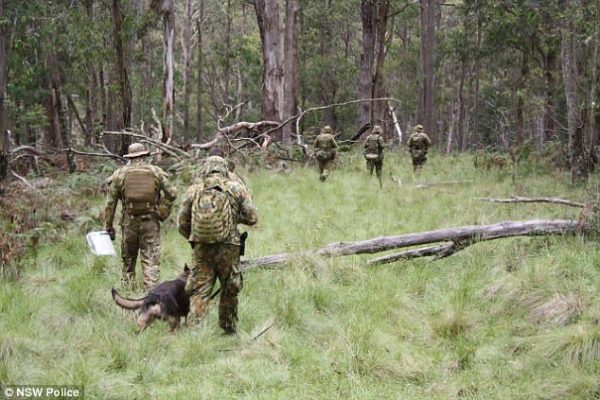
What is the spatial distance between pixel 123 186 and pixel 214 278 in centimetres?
196

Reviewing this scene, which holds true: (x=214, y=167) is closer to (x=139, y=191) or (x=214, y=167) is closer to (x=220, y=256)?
(x=220, y=256)

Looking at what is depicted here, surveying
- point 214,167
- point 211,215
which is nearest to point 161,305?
point 211,215

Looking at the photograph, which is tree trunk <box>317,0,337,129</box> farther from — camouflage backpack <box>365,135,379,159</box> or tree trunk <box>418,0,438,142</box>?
camouflage backpack <box>365,135,379,159</box>

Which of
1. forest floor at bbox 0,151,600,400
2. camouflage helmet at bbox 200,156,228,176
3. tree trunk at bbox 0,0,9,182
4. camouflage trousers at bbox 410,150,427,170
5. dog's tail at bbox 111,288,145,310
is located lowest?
forest floor at bbox 0,151,600,400

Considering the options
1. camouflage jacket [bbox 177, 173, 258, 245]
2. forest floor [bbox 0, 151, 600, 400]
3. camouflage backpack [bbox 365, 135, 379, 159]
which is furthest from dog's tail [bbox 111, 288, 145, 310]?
camouflage backpack [bbox 365, 135, 379, 159]

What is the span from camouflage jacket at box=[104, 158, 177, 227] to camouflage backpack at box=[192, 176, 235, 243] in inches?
70.4

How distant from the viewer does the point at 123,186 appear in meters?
7.62

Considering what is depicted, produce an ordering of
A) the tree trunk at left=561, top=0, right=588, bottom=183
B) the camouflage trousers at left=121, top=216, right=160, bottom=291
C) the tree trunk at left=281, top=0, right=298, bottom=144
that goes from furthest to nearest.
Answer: the tree trunk at left=281, top=0, right=298, bottom=144 → the tree trunk at left=561, top=0, right=588, bottom=183 → the camouflage trousers at left=121, top=216, right=160, bottom=291

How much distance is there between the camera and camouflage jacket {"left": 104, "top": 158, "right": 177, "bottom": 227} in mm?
7660

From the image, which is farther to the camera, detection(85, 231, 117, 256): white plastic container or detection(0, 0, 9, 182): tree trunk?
detection(0, 0, 9, 182): tree trunk

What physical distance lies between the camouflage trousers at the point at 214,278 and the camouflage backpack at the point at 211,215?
0.66ft

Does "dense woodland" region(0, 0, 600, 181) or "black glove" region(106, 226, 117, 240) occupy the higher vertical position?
"dense woodland" region(0, 0, 600, 181)

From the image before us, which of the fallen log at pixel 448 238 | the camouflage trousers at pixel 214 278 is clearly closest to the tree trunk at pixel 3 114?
the fallen log at pixel 448 238

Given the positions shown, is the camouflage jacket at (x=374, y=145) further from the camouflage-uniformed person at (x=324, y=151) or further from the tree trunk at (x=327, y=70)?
the tree trunk at (x=327, y=70)
